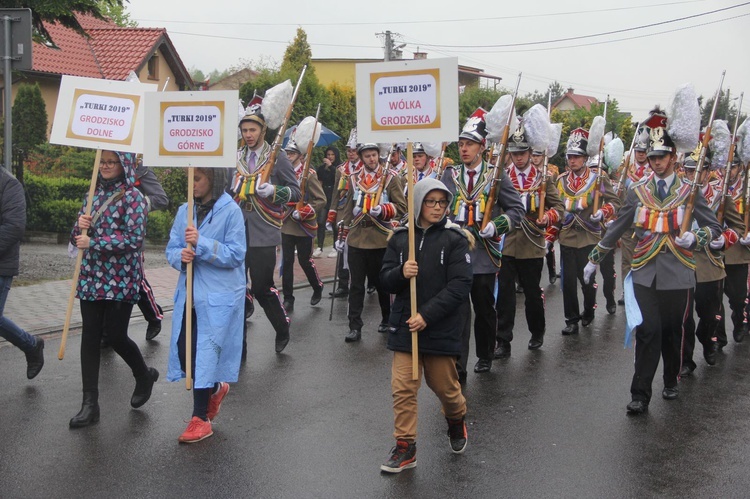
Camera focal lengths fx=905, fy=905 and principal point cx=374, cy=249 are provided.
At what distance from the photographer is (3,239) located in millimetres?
6602

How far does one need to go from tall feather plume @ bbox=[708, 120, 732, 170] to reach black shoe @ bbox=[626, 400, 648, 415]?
3.35 meters

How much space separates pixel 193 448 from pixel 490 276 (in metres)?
2.94

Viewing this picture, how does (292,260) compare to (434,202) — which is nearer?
(434,202)

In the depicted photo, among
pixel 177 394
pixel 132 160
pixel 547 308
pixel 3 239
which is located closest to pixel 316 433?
pixel 177 394

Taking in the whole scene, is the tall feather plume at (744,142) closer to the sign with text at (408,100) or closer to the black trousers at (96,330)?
the sign with text at (408,100)

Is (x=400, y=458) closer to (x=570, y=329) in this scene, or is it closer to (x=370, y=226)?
(x=370, y=226)

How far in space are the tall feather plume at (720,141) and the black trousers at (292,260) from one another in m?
4.81

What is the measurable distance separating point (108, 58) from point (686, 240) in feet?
97.4

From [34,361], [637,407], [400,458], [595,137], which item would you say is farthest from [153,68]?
[400,458]

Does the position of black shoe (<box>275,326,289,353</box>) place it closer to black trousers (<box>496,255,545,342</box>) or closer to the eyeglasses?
black trousers (<box>496,255,545,342</box>)

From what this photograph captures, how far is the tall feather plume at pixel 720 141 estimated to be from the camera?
29.0 feet

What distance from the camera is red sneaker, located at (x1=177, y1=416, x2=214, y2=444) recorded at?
571 cm

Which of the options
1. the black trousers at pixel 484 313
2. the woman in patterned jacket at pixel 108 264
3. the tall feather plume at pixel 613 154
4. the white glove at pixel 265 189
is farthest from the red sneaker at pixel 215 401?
the tall feather plume at pixel 613 154

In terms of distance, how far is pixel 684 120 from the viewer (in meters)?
6.63
